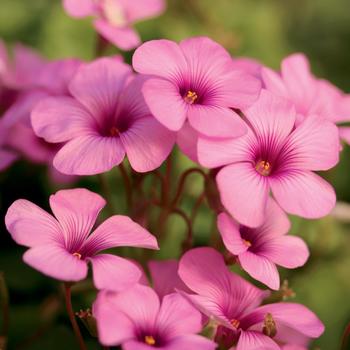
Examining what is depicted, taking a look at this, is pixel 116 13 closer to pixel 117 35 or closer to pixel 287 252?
pixel 117 35

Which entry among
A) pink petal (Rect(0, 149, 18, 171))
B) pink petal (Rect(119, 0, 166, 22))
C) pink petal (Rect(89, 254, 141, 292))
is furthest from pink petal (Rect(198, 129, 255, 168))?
pink petal (Rect(119, 0, 166, 22))

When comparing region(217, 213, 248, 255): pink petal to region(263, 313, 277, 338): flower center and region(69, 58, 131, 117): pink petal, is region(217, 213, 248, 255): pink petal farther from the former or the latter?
region(69, 58, 131, 117): pink petal

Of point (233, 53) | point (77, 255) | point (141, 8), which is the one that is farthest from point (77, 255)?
point (233, 53)

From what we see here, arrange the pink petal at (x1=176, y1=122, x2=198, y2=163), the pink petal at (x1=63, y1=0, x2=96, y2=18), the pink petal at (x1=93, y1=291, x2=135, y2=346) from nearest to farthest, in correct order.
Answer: the pink petal at (x1=93, y1=291, x2=135, y2=346) → the pink petal at (x1=176, y1=122, x2=198, y2=163) → the pink petal at (x1=63, y1=0, x2=96, y2=18)

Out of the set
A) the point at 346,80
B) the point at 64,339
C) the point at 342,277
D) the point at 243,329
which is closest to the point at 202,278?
the point at 243,329

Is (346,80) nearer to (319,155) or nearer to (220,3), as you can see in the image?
(220,3)

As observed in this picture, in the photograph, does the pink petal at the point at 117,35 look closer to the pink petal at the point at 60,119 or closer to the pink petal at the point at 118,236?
the pink petal at the point at 60,119
